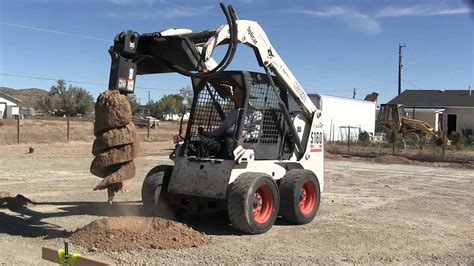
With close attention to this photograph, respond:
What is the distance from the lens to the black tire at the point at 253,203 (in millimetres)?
8133

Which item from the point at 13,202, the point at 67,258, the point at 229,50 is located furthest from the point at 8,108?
the point at 67,258

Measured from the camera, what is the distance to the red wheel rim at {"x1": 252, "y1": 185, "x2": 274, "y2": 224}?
8539mm

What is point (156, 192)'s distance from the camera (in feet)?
29.7

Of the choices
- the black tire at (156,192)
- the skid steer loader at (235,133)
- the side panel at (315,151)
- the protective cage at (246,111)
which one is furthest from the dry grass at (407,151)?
the black tire at (156,192)

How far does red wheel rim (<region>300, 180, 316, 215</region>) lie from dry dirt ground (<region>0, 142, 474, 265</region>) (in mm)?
281

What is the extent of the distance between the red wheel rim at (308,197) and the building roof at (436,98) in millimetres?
45553

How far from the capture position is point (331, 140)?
38.8 meters

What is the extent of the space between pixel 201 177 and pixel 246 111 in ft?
4.13

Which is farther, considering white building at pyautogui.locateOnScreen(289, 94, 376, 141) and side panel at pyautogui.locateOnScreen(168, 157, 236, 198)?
white building at pyautogui.locateOnScreen(289, 94, 376, 141)

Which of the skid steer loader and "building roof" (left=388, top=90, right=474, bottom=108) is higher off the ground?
"building roof" (left=388, top=90, right=474, bottom=108)

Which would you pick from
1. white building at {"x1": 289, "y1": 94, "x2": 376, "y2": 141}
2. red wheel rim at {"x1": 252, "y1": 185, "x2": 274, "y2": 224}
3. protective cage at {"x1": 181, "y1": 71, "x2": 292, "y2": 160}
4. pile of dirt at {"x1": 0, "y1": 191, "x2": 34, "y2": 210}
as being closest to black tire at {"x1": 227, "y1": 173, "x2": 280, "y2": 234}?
red wheel rim at {"x1": 252, "y1": 185, "x2": 274, "y2": 224}

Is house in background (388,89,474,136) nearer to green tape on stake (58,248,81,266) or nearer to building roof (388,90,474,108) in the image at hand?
building roof (388,90,474,108)

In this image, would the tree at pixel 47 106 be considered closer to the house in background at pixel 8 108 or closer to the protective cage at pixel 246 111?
the house in background at pixel 8 108

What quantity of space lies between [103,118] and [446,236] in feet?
18.1
